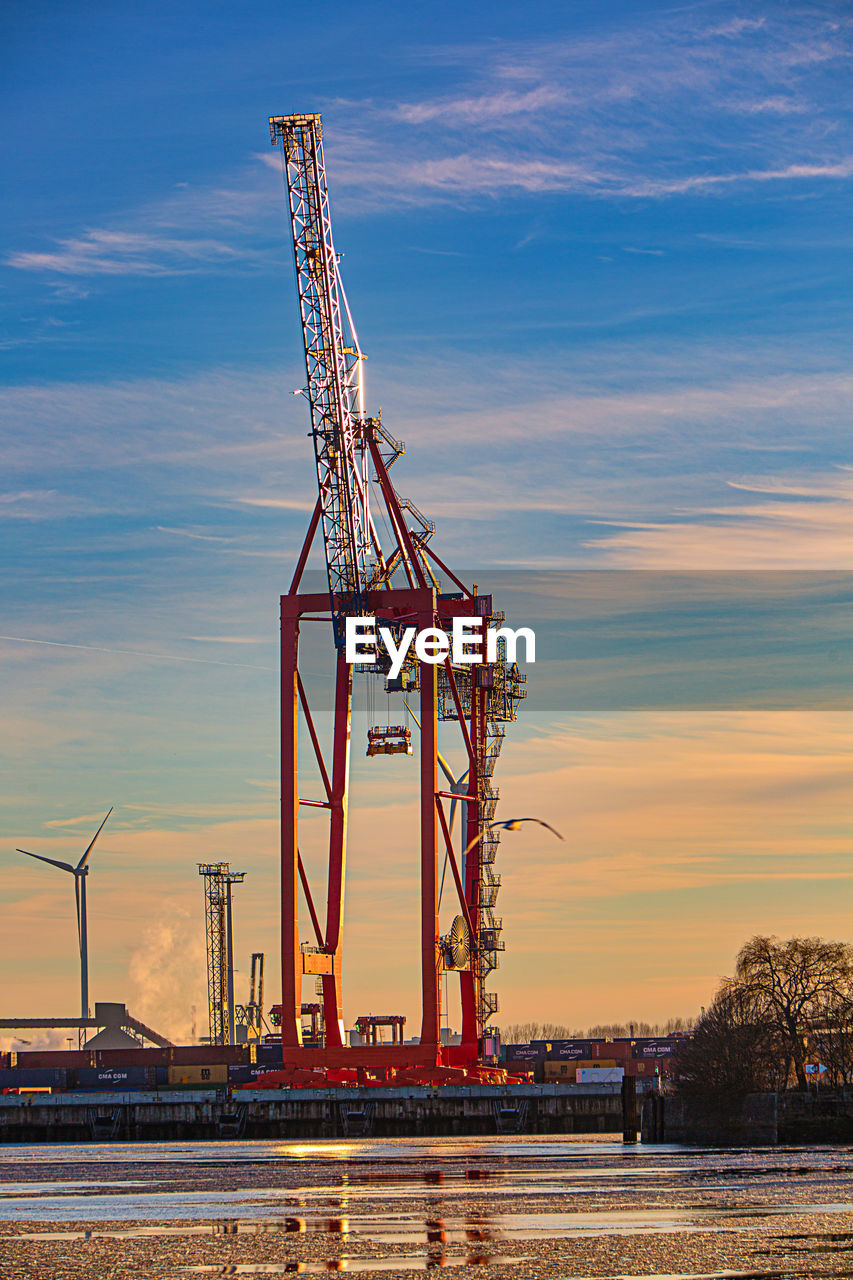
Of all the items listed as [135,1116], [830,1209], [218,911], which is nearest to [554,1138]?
[135,1116]

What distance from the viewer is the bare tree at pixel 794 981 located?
3669 inches

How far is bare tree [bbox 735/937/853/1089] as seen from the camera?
93.2 m

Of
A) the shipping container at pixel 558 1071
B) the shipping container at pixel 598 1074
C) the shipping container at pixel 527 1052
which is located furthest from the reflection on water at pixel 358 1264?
the shipping container at pixel 527 1052

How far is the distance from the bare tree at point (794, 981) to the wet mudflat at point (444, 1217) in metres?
35.0

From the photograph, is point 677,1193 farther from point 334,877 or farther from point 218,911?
point 218,911

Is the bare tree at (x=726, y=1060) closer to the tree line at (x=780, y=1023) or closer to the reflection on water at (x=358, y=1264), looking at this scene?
the tree line at (x=780, y=1023)

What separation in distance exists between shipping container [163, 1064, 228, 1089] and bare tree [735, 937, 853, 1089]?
41.3m

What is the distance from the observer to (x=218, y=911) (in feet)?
484

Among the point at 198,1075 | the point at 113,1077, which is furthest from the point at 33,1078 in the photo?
the point at 198,1075

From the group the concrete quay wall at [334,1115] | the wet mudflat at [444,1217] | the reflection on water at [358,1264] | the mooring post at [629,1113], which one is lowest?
the concrete quay wall at [334,1115]

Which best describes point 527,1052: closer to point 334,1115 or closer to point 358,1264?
point 334,1115

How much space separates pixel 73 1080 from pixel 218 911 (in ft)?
80.4

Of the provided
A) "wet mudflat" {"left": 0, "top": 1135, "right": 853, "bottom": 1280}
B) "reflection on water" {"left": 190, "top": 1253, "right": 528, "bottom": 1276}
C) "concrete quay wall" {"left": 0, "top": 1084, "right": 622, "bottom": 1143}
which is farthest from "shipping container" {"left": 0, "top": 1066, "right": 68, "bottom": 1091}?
"reflection on water" {"left": 190, "top": 1253, "right": 528, "bottom": 1276}

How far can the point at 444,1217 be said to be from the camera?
3244 cm
